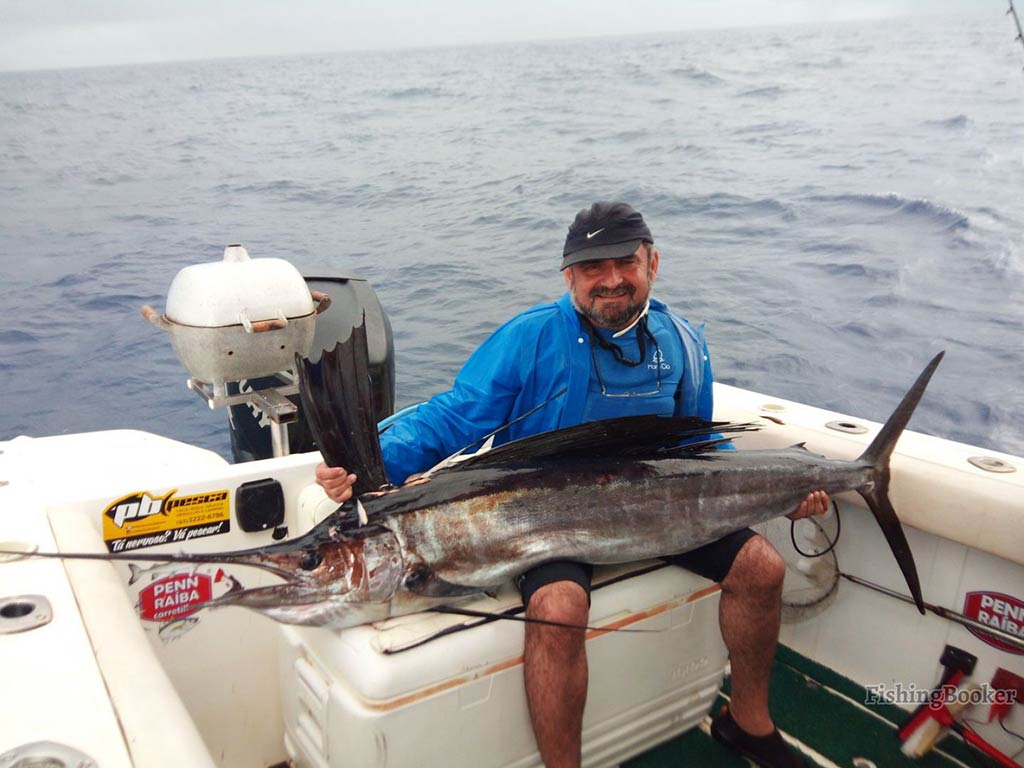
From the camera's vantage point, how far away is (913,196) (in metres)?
10.5

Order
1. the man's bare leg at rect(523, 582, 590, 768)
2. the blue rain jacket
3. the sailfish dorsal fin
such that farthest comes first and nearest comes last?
the blue rain jacket < the sailfish dorsal fin < the man's bare leg at rect(523, 582, 590, 768)

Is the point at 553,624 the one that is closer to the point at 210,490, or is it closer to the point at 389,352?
the point at 210,490

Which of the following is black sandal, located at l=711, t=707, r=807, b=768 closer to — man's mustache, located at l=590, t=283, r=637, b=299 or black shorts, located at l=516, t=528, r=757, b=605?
black shorts, located at l=516, t=528, r=757, b=605

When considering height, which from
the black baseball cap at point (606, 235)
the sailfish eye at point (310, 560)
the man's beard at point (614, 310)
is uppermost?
the black baseball cap at point (606, 235)

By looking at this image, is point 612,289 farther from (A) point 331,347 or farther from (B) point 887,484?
(A) point 331,347

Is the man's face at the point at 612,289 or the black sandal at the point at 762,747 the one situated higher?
the man's face at the point at 612,289

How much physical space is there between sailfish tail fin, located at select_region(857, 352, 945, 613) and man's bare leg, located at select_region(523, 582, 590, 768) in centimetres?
87

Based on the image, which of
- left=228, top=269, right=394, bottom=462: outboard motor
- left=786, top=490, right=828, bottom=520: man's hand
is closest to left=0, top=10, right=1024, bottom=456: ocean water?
left=228, top=269, right=394, bottom=462: outboard motor

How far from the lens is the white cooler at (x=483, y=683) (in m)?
1.62

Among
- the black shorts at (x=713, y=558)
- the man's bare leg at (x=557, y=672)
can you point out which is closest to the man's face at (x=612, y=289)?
the black shorts at (x=713, y=558)

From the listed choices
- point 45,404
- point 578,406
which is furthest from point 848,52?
point 578,406

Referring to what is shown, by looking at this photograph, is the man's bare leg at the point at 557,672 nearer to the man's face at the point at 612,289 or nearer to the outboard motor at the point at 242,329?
the man's face at the point at 612,289

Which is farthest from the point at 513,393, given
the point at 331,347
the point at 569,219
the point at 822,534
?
the point at 569,219

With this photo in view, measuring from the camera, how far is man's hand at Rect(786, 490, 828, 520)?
212 cm
